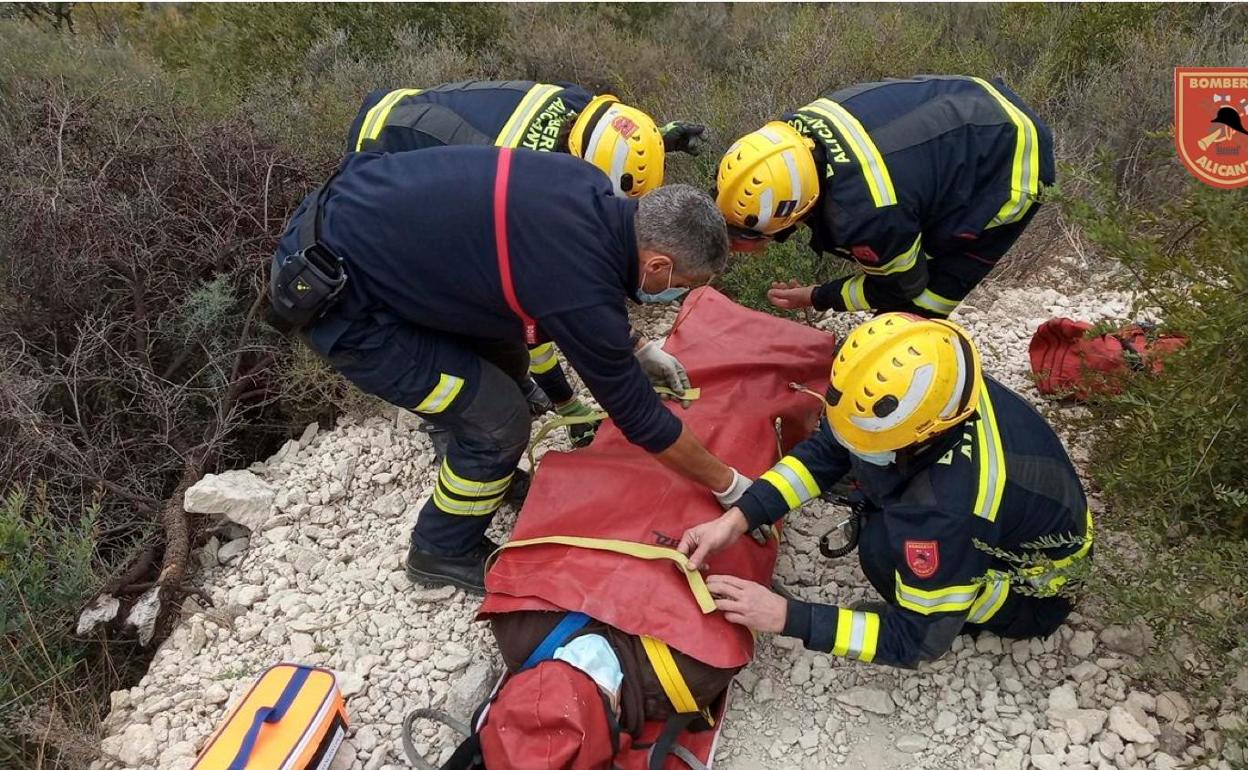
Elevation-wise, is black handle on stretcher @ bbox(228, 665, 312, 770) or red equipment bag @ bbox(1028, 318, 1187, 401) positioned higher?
red equipment bag @ bbox(1028, 318, 1187, 401)

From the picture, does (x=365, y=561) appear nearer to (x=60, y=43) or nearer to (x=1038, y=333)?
(x=1038, y=333)

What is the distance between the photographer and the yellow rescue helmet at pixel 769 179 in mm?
2844

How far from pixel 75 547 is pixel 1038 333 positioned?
4.01 metres

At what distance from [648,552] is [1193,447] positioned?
166cm

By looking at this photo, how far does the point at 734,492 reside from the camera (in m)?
2.65

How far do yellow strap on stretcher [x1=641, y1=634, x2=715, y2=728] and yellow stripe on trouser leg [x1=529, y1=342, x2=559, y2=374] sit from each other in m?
1.32

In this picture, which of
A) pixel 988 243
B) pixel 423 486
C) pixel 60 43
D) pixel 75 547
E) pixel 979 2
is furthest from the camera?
pixel 979 2

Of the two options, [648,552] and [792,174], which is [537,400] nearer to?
[648,552]

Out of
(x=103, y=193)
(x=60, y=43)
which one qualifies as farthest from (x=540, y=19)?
(x=103, y=193)

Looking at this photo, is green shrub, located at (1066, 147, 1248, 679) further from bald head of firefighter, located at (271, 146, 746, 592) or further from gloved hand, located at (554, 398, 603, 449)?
gloved hand, located at (554, 398, 603, 449)

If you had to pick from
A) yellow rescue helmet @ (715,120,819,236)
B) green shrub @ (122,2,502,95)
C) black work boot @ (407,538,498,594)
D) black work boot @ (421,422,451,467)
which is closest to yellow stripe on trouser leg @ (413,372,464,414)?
black work boot @ (407,538,498,594)

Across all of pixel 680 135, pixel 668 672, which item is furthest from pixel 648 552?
pixel 680 135

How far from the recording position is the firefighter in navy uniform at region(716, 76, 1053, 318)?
9.52ft

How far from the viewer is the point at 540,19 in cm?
766
